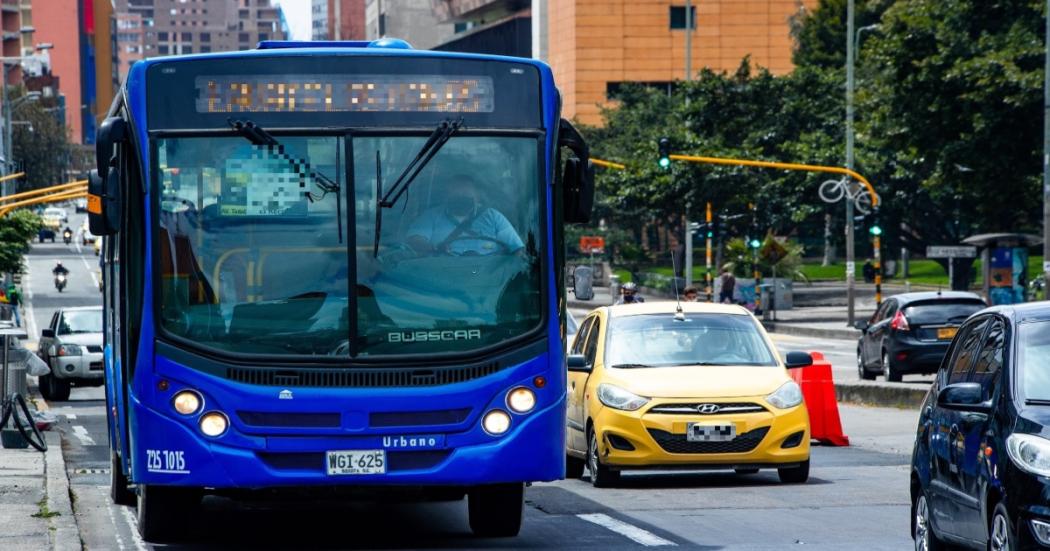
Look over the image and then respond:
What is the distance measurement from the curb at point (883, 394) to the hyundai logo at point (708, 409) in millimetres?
11198

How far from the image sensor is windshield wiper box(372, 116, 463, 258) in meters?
10.8

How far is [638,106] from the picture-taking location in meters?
95.3

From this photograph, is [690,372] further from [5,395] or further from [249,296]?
[5,395]

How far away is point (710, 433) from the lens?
49.9ft

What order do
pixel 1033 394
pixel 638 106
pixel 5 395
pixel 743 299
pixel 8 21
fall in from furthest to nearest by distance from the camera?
pixel 8 21 < pixel 638 106 < pixel 743 299 < pixel 5 395 < pixel 1033 394

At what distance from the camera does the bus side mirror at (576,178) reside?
11.1 meters

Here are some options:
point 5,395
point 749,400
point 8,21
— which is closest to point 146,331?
point 749,400

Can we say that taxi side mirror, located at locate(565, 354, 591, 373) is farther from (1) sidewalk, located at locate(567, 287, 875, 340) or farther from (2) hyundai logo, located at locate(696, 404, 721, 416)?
(1) sidewalk, located at locate(567, 287, 875, 340)

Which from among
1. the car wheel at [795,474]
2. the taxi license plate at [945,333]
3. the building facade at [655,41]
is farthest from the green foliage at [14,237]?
the building facade at [655,41]

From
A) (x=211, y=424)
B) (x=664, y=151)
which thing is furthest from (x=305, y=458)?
(x=664, y=151)

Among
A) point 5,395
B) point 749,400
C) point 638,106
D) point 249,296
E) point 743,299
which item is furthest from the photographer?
point 638,106

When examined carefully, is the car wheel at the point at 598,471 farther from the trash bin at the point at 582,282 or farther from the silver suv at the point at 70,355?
the silver suv at the point at 70,355

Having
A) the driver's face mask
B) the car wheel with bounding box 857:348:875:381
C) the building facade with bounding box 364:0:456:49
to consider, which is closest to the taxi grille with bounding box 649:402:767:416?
the driver's face mask

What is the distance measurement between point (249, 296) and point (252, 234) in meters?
0.35
